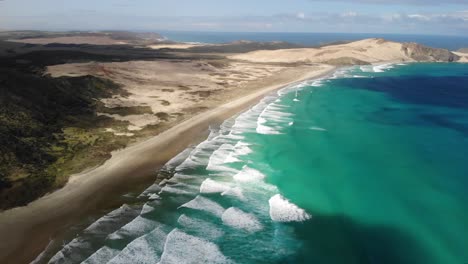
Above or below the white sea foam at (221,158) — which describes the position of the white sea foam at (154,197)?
below

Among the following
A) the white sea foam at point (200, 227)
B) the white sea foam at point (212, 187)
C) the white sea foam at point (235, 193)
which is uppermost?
the white sea foam at point (212, 187)

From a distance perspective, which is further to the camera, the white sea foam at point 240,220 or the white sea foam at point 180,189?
the white sea foam at point 180,189

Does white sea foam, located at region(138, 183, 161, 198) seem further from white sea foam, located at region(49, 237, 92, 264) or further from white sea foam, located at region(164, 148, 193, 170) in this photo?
white sea foam, located at region(49, 237, 92, 264)

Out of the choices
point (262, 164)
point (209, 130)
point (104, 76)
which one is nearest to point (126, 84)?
point (104, 76)

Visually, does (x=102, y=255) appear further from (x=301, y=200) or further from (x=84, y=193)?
(x=301, y=200)

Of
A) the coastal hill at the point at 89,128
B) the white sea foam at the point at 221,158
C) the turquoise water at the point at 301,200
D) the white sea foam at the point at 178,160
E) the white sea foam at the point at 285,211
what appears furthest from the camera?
Answer: the white sea foam at the point at 178,160

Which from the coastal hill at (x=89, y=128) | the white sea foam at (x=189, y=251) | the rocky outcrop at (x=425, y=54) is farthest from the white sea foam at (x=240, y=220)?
the rocky outcrop at (x=425, y=54)

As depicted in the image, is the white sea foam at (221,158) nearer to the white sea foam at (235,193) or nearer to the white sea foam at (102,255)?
the white sea foam at (235,193)
